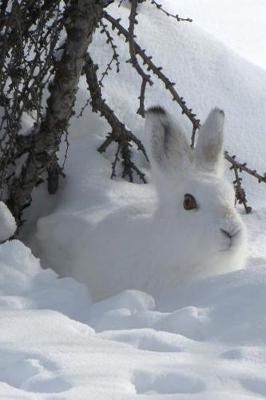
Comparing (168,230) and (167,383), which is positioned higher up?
(168,230)

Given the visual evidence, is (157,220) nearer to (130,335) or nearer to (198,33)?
(130,335)

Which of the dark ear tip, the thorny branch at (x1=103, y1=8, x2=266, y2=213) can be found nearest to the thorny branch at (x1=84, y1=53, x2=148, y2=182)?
the thorny branch at (x1=103, y1=8, x2=266, y2=213)

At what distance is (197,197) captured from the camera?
4082 mm

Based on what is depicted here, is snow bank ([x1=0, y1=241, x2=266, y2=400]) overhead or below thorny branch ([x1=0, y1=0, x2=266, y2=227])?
below

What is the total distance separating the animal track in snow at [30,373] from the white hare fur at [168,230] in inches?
64.9

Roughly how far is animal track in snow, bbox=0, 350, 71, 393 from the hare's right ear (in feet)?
6.58

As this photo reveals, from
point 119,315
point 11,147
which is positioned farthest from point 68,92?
point 119,315

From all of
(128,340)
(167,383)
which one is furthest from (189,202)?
(167,383)

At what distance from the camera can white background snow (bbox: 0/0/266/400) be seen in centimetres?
229

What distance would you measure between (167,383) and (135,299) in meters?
1.07

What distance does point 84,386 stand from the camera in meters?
2.20

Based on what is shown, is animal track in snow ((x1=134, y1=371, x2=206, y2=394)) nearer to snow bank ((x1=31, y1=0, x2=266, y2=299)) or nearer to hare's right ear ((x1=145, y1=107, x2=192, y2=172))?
snow bank ((x1=31, y1=0, x2=266, y2=299))

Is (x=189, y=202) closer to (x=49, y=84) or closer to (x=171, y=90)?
(x=171, y=90)

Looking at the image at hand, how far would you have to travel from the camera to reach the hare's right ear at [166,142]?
4.25 meters
